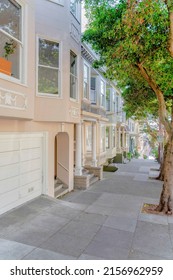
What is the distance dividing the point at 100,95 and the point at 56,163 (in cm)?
767

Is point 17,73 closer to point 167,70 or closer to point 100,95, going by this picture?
point 167,70

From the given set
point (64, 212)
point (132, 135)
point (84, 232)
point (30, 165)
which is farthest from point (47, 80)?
point (132, 135)

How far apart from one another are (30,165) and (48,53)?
422cm

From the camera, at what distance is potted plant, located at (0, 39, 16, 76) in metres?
6.12

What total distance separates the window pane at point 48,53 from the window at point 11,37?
161cm

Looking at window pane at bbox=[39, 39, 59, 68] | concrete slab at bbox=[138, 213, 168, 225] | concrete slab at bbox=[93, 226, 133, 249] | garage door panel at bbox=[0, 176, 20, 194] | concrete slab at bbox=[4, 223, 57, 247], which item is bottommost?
concrete slab at bbox=[138, 213, 168, 225]

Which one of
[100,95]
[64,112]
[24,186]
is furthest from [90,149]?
[24,186]

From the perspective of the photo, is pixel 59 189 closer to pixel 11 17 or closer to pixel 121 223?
pixel 121 223

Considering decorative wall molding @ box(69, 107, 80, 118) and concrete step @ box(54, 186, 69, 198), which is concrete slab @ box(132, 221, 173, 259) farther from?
decorative wall molding @ box(69, 107, 80, 118)

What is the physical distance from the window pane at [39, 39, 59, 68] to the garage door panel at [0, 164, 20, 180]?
3.91 meters

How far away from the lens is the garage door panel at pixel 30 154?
767 cm

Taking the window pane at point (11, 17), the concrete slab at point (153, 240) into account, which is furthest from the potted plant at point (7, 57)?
the concrete slab at point (153, 240)

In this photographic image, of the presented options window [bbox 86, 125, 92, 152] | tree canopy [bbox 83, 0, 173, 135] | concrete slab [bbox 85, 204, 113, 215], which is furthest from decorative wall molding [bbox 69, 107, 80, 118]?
window [bbox 86, 125, 92, 152]
